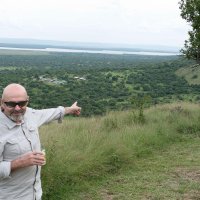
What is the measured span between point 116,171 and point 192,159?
154 cm

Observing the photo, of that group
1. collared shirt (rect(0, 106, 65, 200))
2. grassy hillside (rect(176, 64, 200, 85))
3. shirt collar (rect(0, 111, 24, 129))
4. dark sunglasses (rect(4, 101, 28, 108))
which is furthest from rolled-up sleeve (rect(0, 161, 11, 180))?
grassy hillside (rect(176, 64, 200, 85))

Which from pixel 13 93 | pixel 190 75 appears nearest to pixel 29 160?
pixel 13 93

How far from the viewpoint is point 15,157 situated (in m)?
2.92

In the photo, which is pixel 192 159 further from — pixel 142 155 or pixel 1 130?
pixel 1 130

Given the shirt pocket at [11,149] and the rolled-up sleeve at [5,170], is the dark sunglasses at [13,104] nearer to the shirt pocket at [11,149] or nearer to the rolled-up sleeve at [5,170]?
the shirt pocket at [11,149]

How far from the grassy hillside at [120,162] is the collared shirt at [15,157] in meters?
2.44

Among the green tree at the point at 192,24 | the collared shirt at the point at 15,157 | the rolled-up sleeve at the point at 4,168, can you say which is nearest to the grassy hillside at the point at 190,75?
the green tree at the point at 192,24

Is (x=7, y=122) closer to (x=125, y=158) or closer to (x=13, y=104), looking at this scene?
(x=13, y=104)

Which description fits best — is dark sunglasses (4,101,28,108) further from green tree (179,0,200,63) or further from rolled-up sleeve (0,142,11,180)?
green tree (179,0,200,63)

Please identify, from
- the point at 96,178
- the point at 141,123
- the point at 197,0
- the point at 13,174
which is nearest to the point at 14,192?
the point at 13,174

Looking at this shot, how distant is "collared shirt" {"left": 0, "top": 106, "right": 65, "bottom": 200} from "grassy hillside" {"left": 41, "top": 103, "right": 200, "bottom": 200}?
2435 mm

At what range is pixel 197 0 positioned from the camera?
1096 cm

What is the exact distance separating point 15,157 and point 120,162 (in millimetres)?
3994

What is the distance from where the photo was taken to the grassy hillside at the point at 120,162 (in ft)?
18.6
